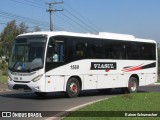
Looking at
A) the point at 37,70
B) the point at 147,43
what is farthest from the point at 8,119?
the point at 147,43

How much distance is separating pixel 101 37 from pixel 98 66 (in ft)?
5.57

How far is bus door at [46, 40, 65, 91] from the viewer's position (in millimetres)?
20609

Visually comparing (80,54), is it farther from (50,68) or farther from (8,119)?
(8,119)

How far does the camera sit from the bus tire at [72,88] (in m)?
21.8

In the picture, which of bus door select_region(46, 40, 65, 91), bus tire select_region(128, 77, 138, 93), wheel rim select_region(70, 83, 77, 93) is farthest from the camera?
bus tire select_region(128, 77, 138, 93)

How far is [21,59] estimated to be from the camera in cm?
2109

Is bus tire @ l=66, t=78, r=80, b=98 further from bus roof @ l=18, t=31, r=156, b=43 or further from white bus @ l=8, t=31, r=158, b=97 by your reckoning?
bus roof @ l=18, t=31, r=156, b=43

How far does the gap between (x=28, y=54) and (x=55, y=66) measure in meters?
1.34

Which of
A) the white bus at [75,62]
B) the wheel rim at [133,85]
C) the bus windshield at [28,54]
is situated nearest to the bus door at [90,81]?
the white bus at [75,62]

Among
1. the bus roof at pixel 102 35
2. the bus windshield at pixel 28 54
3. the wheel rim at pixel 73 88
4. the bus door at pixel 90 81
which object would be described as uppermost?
the bus roof at pixel 102 35

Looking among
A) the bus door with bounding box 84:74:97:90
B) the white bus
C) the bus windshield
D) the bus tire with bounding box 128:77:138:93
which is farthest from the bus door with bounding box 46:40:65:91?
the bus tire with bounding box 128:77:138:93

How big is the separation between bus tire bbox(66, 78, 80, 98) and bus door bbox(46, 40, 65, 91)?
1.50 feet

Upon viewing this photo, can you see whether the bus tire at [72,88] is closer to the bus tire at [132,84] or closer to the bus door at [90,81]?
the bus door at [90,81]

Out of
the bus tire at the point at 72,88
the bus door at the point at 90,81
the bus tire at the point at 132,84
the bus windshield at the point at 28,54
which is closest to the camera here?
the bus windshield at the point at 28,54
